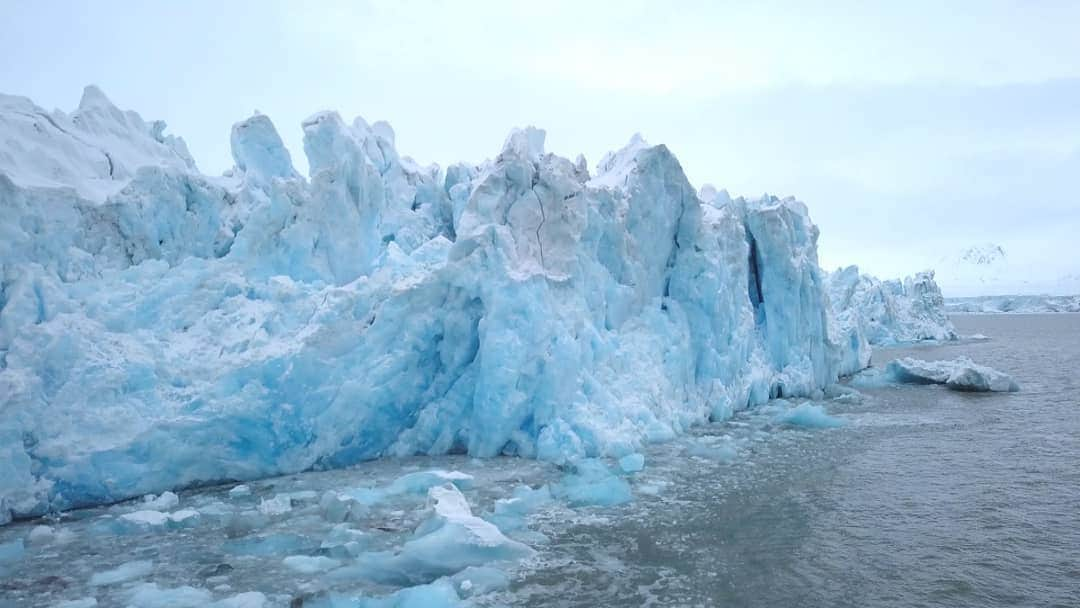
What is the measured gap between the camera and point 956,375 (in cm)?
1984

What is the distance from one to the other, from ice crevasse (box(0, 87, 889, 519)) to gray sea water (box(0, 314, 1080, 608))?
2.45ft

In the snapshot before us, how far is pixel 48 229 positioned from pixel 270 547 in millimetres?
6288

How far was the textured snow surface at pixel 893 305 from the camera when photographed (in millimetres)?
37156

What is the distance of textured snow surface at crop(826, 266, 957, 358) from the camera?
3716 centimetres

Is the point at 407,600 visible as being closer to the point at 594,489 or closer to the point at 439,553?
the point at 439,553

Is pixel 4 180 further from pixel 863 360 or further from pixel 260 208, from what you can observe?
pixel 863 360

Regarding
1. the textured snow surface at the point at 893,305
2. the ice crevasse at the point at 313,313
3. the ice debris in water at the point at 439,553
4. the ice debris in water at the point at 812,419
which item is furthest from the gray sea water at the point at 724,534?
the textured snow surface at the point at 893,305

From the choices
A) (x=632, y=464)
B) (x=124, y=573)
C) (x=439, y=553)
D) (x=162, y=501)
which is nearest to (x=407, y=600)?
(x=439, y=553)

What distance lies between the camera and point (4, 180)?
31.6ft

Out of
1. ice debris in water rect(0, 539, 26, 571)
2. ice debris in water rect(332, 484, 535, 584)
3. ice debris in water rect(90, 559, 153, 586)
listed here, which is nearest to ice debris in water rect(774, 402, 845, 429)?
ice debris in water rect(332, 484, 535, 584)

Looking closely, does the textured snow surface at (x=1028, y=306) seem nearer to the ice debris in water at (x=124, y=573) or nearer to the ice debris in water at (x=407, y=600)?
the ice debris in water at (x=407, y=600)

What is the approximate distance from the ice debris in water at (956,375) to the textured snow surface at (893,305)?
1309 cm

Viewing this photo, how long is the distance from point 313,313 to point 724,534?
722cm

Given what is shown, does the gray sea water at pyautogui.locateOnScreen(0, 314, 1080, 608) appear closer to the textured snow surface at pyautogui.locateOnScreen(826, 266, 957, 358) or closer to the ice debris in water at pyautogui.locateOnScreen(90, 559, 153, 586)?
the ice debris in water at pyautogui.locateOnScreen(90, 559, 153, 586)
